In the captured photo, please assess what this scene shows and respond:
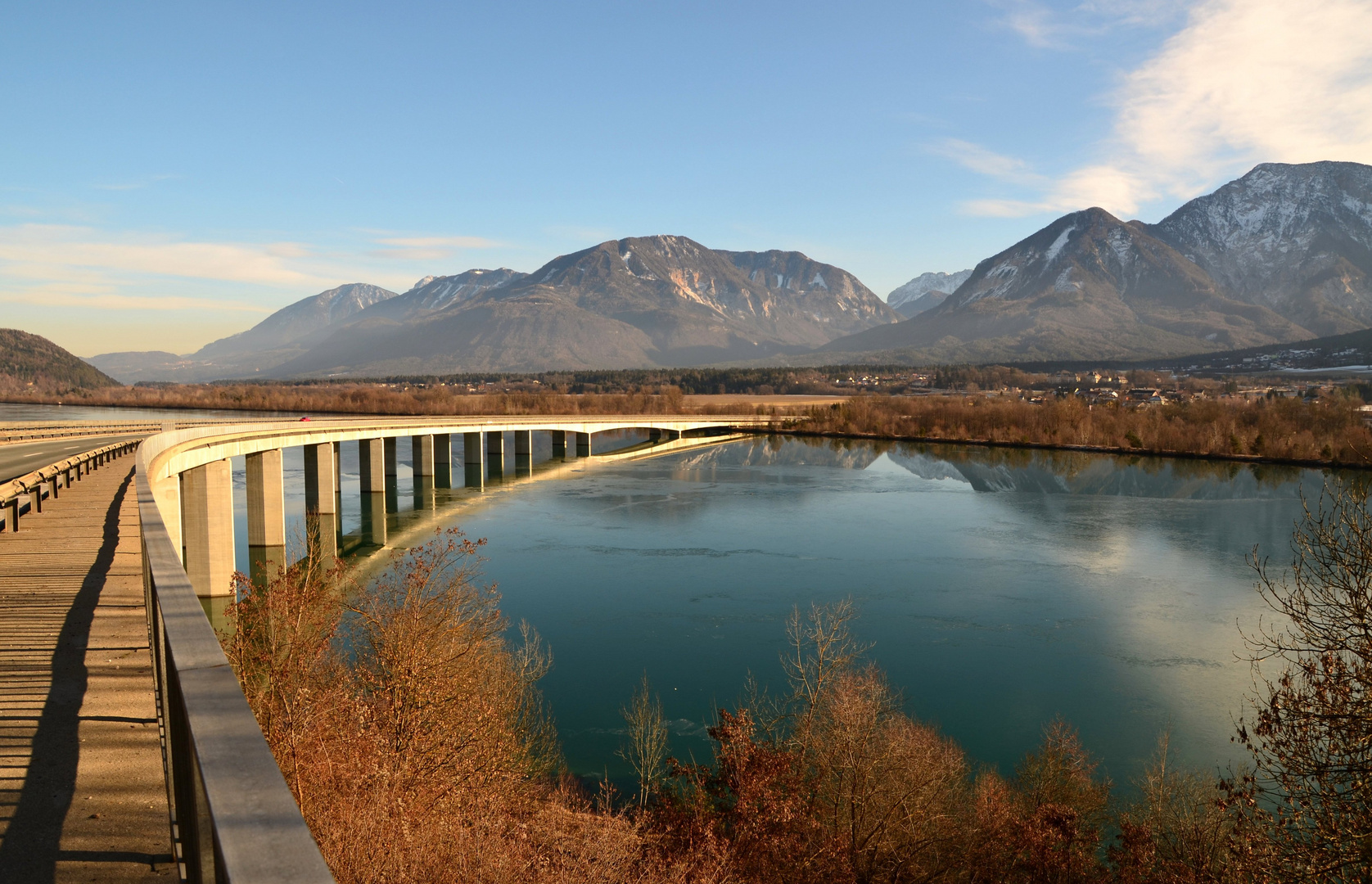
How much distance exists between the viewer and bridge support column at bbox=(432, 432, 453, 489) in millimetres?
72725

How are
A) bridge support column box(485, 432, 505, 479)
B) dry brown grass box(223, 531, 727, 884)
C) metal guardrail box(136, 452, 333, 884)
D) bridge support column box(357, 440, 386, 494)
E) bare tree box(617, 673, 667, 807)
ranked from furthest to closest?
1. bridge support column box(485, 432, 505, 479)
2. bridge support column box(357, 440, 386, 494)
3. bare tree box(617, 673, 667, 807)
4. dry brown grass box(223, 531, 727, 884)
5. metal guardrail box(136, 452, 333, 884)

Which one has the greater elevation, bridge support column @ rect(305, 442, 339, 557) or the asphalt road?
the asphalt road

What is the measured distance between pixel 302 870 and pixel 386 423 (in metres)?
63.9

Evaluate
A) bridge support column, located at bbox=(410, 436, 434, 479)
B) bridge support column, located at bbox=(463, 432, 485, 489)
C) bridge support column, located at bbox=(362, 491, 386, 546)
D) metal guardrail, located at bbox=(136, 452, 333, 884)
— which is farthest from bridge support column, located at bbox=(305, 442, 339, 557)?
metal guardrail, located at bbox=(136, 452, 333, 884)

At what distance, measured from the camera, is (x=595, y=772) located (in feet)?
62.2

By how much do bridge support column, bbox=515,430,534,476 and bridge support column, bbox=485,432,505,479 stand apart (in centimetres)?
166

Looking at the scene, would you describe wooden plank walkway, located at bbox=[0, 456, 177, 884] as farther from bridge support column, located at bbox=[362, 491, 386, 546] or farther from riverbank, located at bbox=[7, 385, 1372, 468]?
riverbank, located at bbox=[7, 385, 1372, 468]

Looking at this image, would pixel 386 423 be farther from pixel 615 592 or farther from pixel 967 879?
pixel 967 879

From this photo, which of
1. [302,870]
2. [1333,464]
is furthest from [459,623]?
[1333,464]

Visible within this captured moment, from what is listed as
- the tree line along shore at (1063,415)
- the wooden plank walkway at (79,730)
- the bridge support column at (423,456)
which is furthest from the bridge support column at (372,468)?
the tree line along shore at (1063,415)

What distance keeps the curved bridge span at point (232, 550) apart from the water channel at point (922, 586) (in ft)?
11.4

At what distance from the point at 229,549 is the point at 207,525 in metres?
Result: 1.24

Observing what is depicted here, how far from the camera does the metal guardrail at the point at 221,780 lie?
6.42 ft

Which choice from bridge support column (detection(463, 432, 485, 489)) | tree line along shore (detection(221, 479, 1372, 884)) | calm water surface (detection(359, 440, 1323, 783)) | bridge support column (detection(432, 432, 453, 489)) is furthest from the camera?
bridge support column (detection(463, 432, 485, 489))
